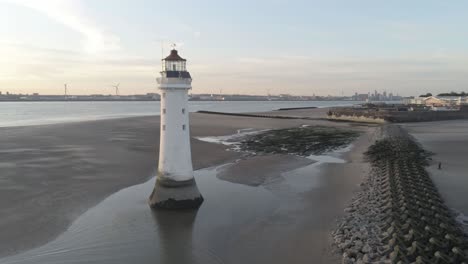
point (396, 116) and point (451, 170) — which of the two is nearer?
point (451, 170)

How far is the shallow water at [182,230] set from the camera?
10016 millimetres

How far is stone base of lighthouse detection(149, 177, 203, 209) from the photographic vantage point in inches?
538

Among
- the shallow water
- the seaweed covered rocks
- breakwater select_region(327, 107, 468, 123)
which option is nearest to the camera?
the shallow water

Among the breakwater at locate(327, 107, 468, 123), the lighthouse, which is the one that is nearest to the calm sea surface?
the breakwater at locate(327, 107, 468, 123)

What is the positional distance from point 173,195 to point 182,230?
198cm

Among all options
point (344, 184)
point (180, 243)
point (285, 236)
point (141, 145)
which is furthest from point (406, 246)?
point (141, 145)

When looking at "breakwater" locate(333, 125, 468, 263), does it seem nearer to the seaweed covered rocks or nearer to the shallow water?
the shallow water

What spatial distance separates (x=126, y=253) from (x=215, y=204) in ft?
16.0

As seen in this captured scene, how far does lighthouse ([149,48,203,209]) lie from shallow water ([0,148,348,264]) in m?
0.56

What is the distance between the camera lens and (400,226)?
984 centimetres

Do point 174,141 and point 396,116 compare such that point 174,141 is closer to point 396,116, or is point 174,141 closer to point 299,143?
point 299,143

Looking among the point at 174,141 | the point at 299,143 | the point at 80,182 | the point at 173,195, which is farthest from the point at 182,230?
the point at 299,143

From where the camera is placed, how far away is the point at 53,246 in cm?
1067

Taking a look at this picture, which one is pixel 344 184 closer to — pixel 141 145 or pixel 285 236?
pixel 285 236
